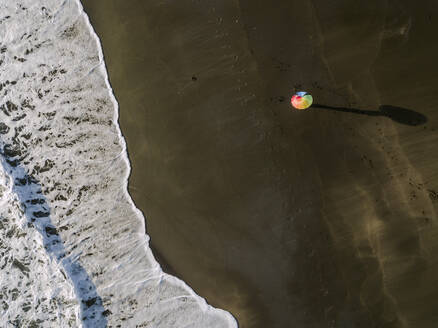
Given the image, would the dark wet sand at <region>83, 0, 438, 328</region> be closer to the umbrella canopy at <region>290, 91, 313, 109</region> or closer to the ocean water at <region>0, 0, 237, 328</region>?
the umbrella canopy at <region>290, 91, 313, 109</region>

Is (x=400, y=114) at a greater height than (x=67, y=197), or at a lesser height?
lesser

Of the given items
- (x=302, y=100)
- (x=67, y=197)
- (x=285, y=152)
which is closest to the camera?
(x=302, y=100)

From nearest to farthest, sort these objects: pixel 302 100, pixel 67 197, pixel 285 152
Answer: pixel 302 100, pixel 285 152, pixel 67 197

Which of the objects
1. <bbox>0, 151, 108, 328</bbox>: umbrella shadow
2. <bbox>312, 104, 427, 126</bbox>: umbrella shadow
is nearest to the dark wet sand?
<bbox>312, 104, 427, 126</bbox>: umbrella shadow

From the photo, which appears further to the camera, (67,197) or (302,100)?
(67,197)

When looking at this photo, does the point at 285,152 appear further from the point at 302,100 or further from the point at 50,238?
the point at 50,238

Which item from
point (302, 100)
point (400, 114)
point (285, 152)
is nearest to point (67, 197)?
point (285, 152)

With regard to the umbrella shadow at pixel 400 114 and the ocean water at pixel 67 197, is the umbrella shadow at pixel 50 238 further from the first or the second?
the umbrella shadow at pixel 400 114
